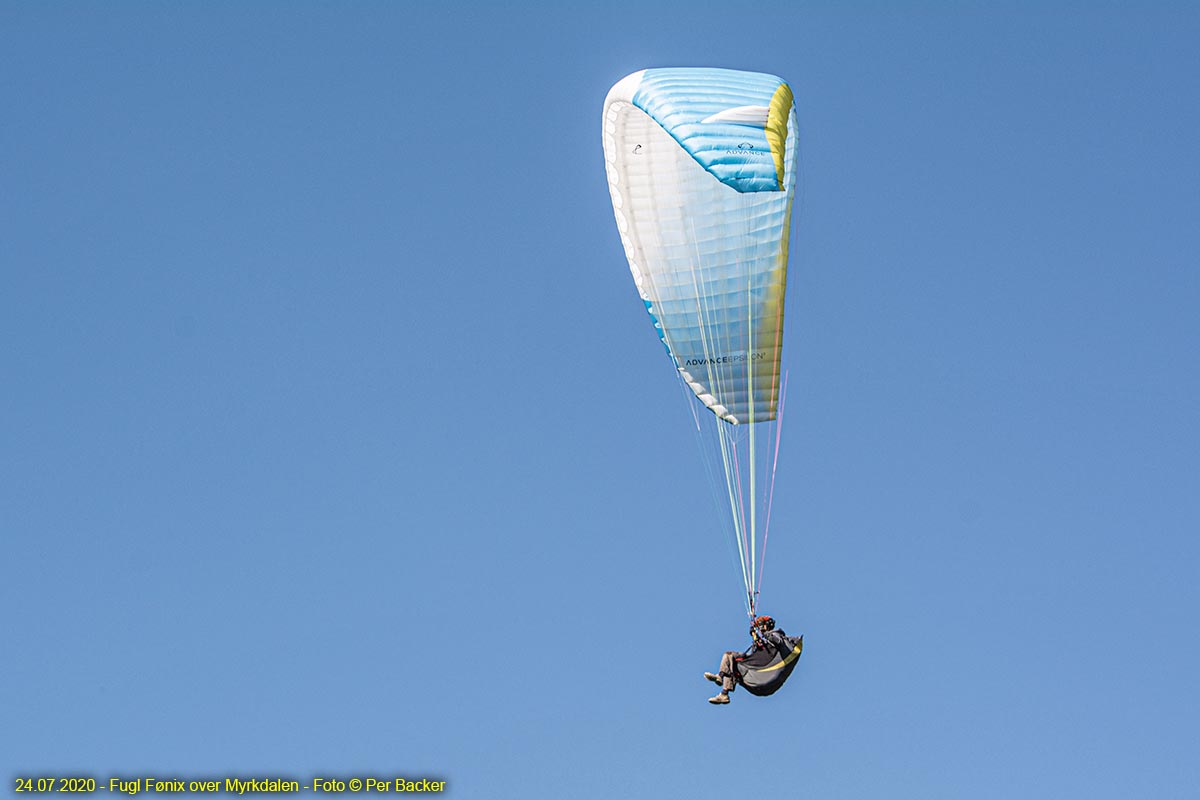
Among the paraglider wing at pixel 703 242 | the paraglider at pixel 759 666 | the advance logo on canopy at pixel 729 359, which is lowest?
the paraglider at pixel 759 666

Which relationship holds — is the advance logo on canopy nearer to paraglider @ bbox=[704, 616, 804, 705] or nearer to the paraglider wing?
the paraglider wing

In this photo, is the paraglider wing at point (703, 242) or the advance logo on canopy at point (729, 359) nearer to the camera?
the paraglider wing at point (703, 242)

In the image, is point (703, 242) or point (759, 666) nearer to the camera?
point (759, 666)

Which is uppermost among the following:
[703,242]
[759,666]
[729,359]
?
[703,242]

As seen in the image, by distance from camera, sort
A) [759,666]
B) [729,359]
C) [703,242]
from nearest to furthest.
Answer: [759,666], [703,242], [729,359]

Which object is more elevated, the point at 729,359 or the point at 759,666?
the point at 729,359

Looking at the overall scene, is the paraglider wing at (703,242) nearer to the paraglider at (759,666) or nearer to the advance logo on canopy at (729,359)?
the advance logo on canopy at (729,359)

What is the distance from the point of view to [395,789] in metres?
41.9

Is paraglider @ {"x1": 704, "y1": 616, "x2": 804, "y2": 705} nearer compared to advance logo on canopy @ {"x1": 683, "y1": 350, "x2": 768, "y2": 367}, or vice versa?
paraglider @ {"x1": 704, "y1": 616, "x2": 804, "y2": 705}

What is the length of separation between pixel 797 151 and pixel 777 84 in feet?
4.07

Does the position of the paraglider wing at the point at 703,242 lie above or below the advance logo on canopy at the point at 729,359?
above

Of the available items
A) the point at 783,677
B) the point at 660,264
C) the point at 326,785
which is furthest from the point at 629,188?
the point at 326,785

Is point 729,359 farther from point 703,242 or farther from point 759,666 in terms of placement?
point 759,666

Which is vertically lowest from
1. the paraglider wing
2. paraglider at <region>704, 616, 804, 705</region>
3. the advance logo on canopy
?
paraglider at <region>704, 616, 804, 705</region>
